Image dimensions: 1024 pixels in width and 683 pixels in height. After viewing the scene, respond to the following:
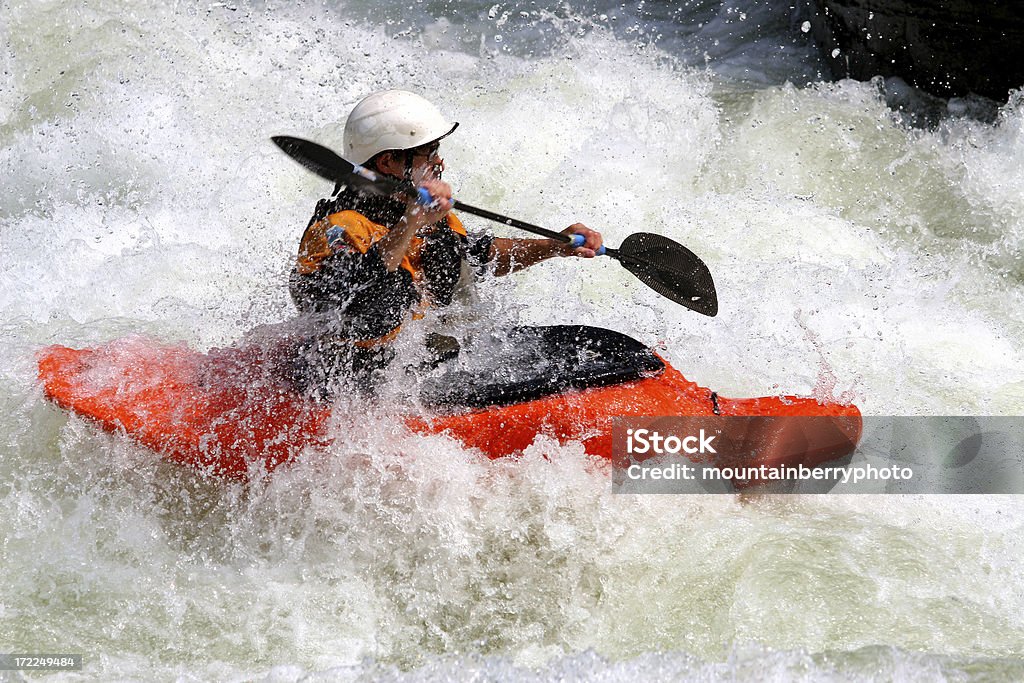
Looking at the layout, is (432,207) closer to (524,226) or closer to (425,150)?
(425,150)

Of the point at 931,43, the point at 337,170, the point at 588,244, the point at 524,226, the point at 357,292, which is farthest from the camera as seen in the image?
the point at 931,43

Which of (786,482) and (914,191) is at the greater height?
(914,191)

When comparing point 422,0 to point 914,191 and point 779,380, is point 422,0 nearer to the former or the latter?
point 914,191

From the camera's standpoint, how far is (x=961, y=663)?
244 cm

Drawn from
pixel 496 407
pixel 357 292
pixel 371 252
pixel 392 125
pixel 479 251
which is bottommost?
pixel 496 407

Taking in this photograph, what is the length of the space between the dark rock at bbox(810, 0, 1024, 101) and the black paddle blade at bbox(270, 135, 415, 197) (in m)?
4.09

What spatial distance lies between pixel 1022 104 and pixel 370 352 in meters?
4.05

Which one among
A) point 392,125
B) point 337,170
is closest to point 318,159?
point 337,170

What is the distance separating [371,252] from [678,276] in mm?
1107

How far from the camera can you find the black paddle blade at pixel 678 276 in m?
3.29

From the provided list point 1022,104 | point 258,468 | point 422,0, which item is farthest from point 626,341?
point 422,0

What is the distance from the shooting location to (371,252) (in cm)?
271

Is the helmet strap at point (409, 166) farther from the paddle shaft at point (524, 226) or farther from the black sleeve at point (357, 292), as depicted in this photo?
the black sleeve at point (357, 292)

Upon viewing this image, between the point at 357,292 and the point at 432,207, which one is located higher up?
the point at 432,207
